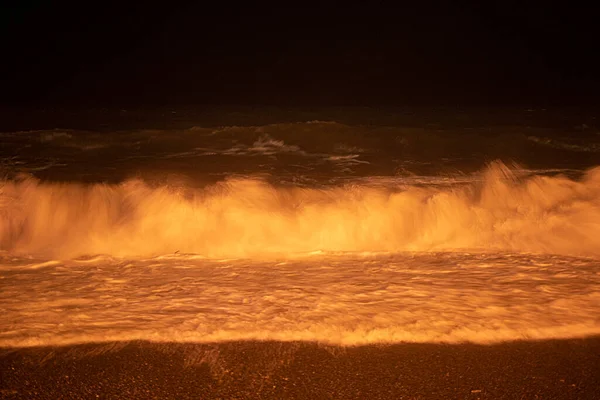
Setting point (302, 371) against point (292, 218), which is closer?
point (302, 371)

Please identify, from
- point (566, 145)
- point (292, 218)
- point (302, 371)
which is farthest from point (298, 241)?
point (566, 145)


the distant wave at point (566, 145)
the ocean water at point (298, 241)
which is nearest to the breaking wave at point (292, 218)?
the ocean water at point (298, 241)

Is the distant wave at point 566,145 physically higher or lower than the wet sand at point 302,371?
higher

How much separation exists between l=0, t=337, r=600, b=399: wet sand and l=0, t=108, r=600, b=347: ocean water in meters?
0.12

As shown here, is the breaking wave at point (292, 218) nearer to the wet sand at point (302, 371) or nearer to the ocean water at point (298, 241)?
the ocean water at point (298, 241)

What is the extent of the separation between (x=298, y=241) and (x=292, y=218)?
403mm

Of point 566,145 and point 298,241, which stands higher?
point 566,145

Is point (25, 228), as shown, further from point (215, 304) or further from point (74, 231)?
point (215, 304)

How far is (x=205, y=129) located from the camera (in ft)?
32.5

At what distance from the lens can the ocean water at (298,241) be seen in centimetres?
321

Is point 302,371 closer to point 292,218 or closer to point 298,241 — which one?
point 298,241

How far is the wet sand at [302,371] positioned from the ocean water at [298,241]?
0.12m

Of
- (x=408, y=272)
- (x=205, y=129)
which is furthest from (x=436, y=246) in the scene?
(x=205, y=129)

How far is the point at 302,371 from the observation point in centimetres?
267
